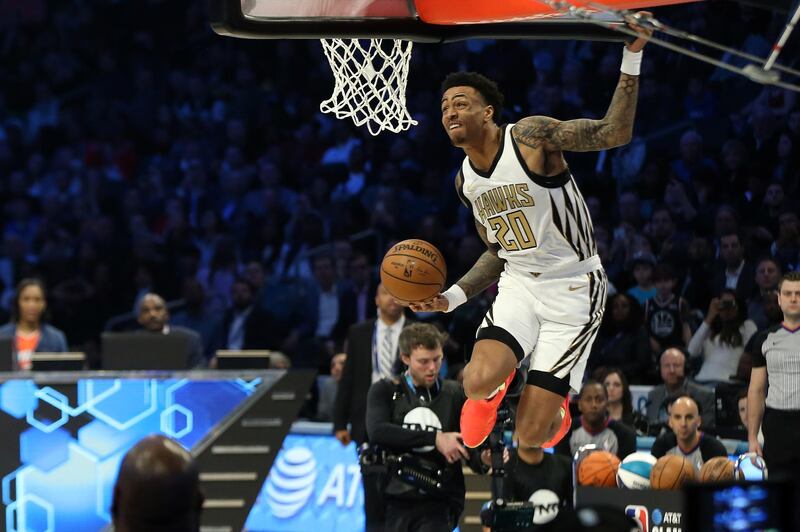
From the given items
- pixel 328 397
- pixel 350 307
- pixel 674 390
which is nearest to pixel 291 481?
pixel 328 397

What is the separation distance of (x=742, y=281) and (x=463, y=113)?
4.31m

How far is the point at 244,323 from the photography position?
11023 millimetres

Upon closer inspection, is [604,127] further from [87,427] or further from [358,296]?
[358,296]

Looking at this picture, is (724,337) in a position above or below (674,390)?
above

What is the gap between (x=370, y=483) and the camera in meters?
7.68

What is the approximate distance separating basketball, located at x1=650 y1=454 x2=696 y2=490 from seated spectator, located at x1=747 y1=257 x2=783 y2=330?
102 inches

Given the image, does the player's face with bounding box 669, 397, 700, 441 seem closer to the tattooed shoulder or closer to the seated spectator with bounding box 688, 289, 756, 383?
the seated spectator with bounding box 688, 289, 756, 383

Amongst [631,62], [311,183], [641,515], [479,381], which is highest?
[631,62]

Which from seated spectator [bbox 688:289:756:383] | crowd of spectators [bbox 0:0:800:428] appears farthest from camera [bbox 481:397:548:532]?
seated spectator [bbox 688:289:756:383]

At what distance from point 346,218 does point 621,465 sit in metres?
5.14

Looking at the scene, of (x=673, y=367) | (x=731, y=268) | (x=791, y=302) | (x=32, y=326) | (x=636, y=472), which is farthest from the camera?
(x=731, y=268)

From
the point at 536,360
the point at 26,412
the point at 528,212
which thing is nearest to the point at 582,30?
the point at 528,212

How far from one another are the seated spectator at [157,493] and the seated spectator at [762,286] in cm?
714

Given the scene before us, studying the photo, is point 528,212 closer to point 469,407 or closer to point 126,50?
point 469,407
